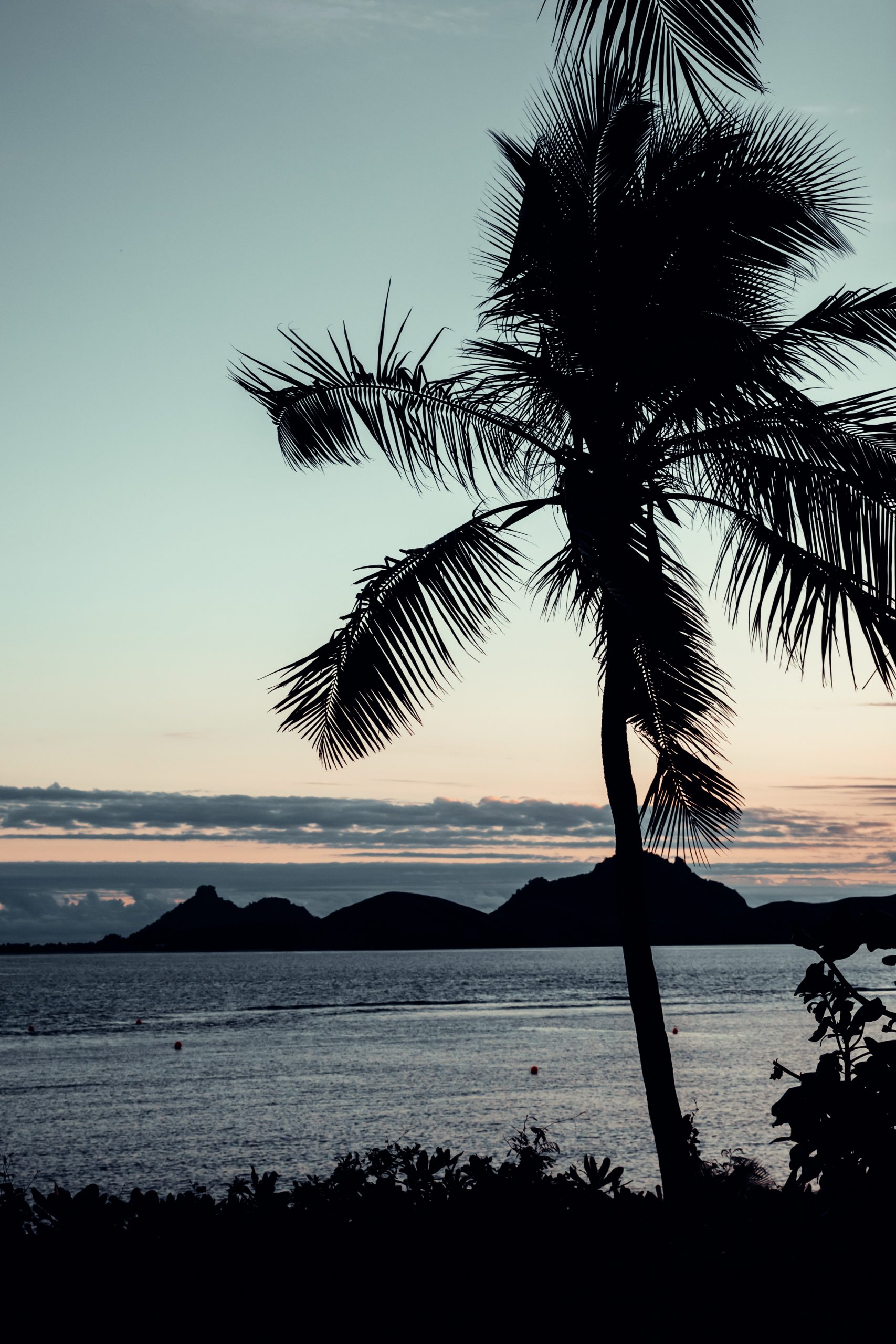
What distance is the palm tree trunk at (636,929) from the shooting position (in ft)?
21.4

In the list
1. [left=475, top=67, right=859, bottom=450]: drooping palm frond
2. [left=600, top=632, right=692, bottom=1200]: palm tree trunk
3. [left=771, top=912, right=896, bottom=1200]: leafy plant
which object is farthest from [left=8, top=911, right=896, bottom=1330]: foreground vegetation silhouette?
[left=475, top=67, right=859, bottom=450]: drooping palm frond

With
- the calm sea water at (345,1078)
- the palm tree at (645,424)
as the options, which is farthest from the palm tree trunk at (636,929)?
the calm sea water at (345,1078)

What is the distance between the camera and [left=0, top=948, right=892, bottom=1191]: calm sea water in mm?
32844

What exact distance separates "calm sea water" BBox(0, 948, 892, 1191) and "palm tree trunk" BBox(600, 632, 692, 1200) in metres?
17.2

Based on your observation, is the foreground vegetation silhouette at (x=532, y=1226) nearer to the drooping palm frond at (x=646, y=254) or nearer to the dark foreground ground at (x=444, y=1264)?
the dark foreground ground at (x=444, y=1264)

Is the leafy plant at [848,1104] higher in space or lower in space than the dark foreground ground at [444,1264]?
higher

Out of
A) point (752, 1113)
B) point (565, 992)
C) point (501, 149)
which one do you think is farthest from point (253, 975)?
point (501, 149)

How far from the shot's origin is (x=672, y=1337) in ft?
9.64

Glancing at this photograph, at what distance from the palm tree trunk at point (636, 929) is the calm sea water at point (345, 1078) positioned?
1719cm

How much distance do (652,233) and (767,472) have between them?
70.5 inches

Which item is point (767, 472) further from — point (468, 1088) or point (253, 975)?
point (253, 975)

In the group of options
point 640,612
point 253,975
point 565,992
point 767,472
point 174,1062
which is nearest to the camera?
point 640,612

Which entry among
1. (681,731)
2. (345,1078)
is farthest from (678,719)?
(345,1078)

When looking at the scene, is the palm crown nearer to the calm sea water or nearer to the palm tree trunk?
the palm tree trunk
